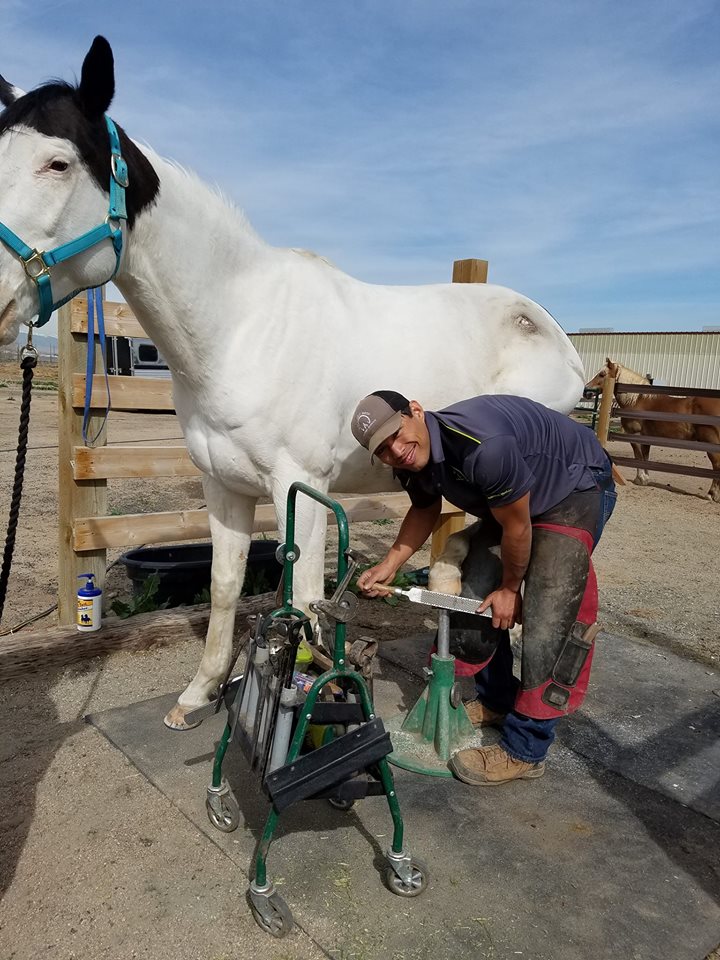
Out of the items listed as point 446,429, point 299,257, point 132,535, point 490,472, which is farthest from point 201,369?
point 132,535

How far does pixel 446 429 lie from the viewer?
2371mm

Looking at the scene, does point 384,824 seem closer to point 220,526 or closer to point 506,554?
point 506,554

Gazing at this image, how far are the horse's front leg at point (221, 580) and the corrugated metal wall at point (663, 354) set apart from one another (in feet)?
82.7

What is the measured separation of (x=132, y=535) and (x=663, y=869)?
9.76 ft

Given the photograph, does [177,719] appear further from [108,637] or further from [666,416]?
[666,416]

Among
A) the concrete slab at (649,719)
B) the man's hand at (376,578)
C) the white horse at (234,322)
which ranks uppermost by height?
the white horse at (234,322)

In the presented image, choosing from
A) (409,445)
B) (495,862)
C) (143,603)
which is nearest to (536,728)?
(495,862)

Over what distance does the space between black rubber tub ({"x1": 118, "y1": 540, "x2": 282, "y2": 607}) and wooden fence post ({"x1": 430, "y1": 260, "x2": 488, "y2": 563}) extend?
1.18m

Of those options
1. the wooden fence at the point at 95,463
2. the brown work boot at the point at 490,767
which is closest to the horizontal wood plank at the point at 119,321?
the wooden fence at the point at 95,463

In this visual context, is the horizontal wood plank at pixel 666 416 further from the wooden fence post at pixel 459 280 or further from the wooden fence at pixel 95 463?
the wooden fence at pixel 95 463

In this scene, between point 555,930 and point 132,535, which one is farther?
point 132,535

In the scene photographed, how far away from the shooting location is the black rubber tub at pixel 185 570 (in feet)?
14.6

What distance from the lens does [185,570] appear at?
4.52 meters

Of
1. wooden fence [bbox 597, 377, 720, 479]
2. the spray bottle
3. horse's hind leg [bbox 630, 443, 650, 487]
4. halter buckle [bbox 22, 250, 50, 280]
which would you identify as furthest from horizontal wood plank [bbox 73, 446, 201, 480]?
horse's hind leg [bbox 630, 443, 650, 487]
